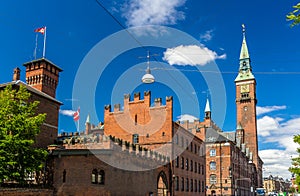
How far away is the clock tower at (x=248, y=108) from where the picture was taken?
103 m

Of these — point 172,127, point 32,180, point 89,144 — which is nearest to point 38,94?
point 89,144

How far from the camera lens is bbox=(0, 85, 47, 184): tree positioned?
21.9 meters

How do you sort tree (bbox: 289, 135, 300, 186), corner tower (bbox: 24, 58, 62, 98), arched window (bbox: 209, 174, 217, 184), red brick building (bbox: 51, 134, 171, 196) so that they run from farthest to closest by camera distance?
arched window (bbox: 209, 174, 217, 184), corner tower (bbox: 24, 58, 62, 98), red brick building (bbox: 51, 134, 171, 196), tree (bbox: 289, 135, 300, 186)

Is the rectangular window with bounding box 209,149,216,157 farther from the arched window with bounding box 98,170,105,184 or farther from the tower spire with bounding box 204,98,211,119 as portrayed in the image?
the arched window with bounding box 98,170,105,184

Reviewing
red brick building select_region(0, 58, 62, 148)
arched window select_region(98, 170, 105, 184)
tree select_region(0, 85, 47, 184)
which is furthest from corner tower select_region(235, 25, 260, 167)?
tree select_region(0, 85, 47, 184)

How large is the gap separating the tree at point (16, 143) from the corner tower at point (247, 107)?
3428 inches

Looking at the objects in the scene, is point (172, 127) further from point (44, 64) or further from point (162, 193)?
point (44, 64)

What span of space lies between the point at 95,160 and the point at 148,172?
978cm

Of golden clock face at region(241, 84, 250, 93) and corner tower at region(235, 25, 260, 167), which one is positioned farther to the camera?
golden clock face at region(241, 84, 250, 93)

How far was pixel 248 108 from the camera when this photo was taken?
104438 millimetres

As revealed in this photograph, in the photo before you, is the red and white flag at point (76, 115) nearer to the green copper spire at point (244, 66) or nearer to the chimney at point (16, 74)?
the chimney at point (16, 74)

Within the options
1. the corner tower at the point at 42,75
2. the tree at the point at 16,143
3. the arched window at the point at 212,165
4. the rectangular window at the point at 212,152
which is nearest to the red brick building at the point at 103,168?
the tree at the point at 16,143

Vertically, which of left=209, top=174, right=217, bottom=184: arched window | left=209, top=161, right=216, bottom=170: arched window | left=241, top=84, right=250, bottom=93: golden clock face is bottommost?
left=209, top=174, right=217, bottom=184: arched window

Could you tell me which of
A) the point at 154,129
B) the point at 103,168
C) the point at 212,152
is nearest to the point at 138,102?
the point at 154,129
